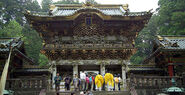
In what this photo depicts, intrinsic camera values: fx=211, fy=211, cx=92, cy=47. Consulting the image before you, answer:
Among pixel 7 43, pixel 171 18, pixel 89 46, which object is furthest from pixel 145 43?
pixel 7 43

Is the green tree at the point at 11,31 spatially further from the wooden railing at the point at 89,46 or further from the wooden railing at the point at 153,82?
the wooden railing at the point at 153,82

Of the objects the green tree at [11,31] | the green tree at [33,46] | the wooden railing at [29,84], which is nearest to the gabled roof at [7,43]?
the wooden railing at [29,84]

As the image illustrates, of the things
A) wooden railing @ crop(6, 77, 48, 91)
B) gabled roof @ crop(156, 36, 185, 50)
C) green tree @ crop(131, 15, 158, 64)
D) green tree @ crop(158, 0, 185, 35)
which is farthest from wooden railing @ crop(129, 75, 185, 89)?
green tree @ crop(131, 15, 158, 64)

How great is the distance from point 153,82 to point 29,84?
8871mm

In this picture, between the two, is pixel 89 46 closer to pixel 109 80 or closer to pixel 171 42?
pixel 109 80

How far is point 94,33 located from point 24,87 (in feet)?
27.2

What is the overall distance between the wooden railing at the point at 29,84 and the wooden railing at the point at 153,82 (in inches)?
Answer: 246

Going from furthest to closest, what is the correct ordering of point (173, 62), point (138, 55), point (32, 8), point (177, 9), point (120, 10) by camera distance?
point (32, 8)
point (138, 55)
point (177, 9)
point (120, 10)
point (173, 62)

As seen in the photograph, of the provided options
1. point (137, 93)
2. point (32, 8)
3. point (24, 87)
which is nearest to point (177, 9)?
point (137, 93)

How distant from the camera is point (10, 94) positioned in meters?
14.0

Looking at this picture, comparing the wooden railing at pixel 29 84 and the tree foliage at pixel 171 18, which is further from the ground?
the tree foliage at pixel 171 18

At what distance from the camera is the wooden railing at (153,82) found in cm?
1498

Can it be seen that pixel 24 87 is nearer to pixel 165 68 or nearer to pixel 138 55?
pixel 165 68

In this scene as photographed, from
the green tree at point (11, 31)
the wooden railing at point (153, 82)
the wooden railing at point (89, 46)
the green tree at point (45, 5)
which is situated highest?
the green tree at point (45, 5)
